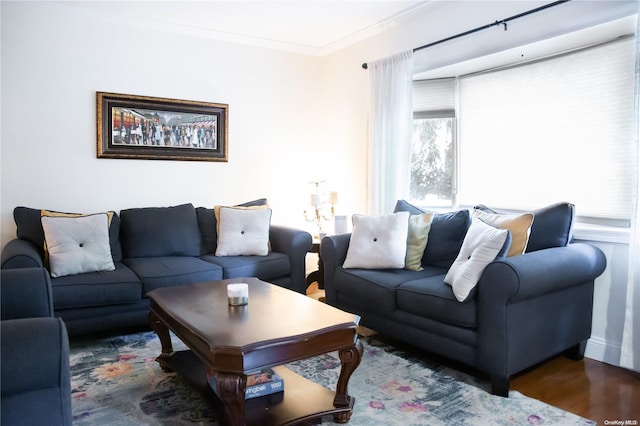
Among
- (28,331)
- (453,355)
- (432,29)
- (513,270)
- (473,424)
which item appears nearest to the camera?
(28,331)

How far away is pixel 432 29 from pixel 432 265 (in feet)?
6.52

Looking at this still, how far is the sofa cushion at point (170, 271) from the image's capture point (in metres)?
3.29

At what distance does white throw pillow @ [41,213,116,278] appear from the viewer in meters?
3.18

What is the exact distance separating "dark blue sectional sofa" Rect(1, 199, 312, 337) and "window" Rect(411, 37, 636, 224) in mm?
1430

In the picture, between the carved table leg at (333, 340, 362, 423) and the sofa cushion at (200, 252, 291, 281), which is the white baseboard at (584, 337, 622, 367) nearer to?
the carved table leg at (333, 340, 362, 423)

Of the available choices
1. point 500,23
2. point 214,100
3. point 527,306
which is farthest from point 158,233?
point 500,23

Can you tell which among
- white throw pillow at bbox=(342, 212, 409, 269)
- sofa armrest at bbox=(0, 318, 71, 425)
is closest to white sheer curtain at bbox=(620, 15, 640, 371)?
white throw pillow at bbox=(342, 212, 409, 269)

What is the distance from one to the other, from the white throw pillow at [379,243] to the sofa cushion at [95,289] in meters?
1.51

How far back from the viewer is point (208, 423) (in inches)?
84.0

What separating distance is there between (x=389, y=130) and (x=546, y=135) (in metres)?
1.31

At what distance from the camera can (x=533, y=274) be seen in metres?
2.36

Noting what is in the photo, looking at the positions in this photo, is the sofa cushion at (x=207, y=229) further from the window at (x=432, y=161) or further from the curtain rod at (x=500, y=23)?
the curtain rod at (x=500, y=23)

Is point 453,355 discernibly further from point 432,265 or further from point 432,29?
point 432,29

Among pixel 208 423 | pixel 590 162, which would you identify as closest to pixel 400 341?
pixel 208 423
